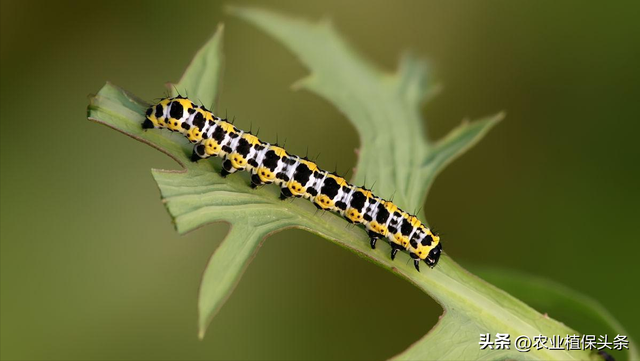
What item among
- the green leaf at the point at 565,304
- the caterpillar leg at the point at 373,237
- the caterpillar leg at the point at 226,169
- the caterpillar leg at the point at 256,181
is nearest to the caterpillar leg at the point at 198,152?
the caterpillar leg at the point at 226,169

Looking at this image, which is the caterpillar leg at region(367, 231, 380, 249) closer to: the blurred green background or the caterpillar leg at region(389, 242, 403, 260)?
the caterpillar leg at region(389, 242, 403, 260)

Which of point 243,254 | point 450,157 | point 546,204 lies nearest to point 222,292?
point 243,254

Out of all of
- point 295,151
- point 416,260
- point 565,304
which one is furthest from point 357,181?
point 295,151

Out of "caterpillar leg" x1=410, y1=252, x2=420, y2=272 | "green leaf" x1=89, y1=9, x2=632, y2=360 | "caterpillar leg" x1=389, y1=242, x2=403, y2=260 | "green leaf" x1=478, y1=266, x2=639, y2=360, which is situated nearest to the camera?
"green leaf" x1=89, y1=9, x2=632, y2=360

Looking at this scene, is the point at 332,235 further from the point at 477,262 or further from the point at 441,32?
the point at 441,32

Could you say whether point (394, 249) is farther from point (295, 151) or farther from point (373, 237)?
point (295, 151)

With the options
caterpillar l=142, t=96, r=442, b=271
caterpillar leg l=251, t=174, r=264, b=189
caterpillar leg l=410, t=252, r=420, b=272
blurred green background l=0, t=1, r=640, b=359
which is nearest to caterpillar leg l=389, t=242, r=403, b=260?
caterpillar l=142, t=96, r=442, b=271

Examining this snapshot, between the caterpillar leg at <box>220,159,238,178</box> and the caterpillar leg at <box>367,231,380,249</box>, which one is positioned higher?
the caterpillar leg at <box>367,231,380,249</box>
